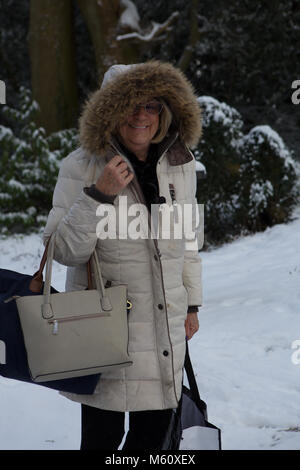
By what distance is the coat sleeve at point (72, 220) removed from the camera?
2.06m

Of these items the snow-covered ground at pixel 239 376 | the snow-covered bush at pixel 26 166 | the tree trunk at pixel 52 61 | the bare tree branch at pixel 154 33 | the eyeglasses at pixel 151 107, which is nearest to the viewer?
the eyeglasses at pixel 151 107

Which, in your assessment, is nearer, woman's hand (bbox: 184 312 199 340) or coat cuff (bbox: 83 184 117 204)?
coat cuff (bbox: 83 184 117 204)

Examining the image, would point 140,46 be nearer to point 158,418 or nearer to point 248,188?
point 248,188

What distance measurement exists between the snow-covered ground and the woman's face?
1.83 metres

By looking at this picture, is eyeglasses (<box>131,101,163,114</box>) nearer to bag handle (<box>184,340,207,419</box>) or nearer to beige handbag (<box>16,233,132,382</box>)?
beige handbag (<box>16,233,132,382</box>)

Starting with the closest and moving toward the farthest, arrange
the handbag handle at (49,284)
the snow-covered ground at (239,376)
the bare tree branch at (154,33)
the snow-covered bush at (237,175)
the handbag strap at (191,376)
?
the handbag handle at (49,284) → the handbag strap at (191,376) → the snow-covered ground at (239,376) → the snow-covered bush at (237,175) → the bare tree branch at (154,33)

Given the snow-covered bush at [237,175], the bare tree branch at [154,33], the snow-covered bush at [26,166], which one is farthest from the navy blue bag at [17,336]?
the bare tree branch at [154,33]

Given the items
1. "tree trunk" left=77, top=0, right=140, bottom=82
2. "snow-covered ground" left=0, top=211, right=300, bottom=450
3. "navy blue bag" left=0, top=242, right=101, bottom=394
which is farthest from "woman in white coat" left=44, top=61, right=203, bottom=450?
"tree trunk" left=77, top=0, right=140, bottom=82

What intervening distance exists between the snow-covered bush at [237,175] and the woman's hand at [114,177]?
22.5 feet

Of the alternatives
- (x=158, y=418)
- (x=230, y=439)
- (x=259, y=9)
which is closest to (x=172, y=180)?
(x=158, y=418)

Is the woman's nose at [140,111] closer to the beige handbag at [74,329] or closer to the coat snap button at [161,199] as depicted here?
the coat snap button at [161,199]

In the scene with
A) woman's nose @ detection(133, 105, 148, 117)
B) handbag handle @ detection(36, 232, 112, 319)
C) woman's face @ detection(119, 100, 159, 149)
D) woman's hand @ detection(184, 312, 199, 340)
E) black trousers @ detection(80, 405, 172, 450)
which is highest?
woman's nose @ detection(133, 105, 148, 117)

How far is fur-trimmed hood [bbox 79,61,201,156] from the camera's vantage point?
7.28 feet

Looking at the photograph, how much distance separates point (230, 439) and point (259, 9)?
395 inches
